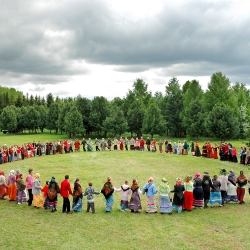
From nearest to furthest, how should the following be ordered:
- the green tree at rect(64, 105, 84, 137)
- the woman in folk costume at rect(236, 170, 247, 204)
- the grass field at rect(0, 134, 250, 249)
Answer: the grass field at rect(0, 134, 250, 249), the woman in folk costume at rect(236, 170, 247, 204), the green tree at rect(64, 105, 84, 137)

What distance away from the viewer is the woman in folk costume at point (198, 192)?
14422mm

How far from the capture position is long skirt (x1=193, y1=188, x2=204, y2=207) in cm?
1448

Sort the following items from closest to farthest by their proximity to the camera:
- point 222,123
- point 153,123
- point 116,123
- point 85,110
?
point 222,123 → point 153,123 → point 116,123 → point 85,110

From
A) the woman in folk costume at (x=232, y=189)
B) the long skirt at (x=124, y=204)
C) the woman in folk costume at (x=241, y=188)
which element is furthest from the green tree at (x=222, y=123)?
the long skirt at (x=124, y=204)

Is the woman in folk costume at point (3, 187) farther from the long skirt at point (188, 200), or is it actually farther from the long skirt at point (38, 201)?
the long skirt at point (188, 200)

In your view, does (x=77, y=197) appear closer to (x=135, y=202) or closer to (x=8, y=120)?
(x=135, y=202)

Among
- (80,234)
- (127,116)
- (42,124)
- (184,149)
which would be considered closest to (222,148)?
(184,149)

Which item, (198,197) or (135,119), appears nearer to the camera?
(198,197)

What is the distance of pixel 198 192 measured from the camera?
1448cm

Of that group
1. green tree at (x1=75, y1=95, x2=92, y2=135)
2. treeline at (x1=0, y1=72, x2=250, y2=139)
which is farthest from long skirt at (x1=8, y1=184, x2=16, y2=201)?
green tree at (x1=75, y1=95, x2=92, y2=135)

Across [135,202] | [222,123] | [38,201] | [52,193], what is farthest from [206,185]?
[222,123]

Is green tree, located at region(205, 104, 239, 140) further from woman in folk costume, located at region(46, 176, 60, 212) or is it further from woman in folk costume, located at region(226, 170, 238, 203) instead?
woman in folk costume, located at region(46, 176, 60, 212)

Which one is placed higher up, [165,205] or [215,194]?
[215,194]

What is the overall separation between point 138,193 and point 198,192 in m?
3.03
